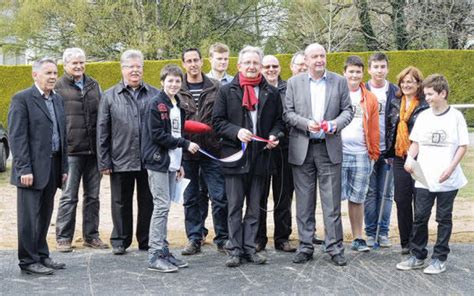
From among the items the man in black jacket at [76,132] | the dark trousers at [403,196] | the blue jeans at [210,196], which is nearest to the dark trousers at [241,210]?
the blue jeans at [210,196]

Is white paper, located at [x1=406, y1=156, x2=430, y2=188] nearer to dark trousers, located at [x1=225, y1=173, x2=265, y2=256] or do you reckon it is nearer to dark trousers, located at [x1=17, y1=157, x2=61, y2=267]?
dark trousers, located at [x1=225, y1=173, x2=265, y2=256]

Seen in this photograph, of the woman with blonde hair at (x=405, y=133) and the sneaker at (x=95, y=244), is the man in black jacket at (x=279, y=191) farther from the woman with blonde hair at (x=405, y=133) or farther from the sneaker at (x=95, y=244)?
the sneaker at (x=95, y=244)

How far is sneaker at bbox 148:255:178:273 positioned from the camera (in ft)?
22.8

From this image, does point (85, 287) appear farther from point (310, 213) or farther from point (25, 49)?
point (25, 49)

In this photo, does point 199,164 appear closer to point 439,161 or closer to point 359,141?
point 359,141

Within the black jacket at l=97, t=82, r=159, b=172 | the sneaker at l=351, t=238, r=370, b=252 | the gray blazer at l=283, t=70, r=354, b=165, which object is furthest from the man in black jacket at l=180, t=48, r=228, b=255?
the sneaker at l=351, t=238, r=370, b=252

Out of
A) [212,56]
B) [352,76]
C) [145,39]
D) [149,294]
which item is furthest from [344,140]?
[145,39]

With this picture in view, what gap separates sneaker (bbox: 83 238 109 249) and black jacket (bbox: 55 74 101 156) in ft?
3.22

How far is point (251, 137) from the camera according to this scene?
712 centimetres

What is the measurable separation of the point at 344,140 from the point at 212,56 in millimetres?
1814

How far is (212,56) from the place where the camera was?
27.6 ft

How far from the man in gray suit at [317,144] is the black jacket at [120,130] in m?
1.56

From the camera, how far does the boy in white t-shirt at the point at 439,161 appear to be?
6.87 metres

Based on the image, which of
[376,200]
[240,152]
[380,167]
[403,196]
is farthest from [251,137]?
[376,200]
